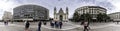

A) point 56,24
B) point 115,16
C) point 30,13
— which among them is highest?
point 30,13

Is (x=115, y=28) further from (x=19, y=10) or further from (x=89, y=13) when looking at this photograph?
(x=19, y=10)

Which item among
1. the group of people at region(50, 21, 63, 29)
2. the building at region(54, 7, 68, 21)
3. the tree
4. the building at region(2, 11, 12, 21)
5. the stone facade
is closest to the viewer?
the stone facade

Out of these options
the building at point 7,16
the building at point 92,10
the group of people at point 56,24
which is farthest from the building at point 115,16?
the building at point 7,16

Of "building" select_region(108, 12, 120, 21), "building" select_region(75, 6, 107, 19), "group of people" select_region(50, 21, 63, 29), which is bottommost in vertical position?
"group of people" select_region(50, 21, 63, 29)

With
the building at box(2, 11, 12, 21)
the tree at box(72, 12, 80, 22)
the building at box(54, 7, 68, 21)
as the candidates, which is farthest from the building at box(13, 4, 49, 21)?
the tree at box(72, 12, 80, 22)

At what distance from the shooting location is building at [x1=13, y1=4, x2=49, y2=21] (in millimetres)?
15555

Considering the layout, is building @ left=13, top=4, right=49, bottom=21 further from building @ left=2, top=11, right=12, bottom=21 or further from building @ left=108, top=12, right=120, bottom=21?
building @ left=108, top=12, right=120, bottom=21

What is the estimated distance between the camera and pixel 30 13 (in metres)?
15.9

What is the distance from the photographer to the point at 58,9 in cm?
1625

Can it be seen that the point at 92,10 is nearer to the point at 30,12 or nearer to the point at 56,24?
the point at 56,24

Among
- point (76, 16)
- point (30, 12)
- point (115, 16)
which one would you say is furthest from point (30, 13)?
point (115, 16)

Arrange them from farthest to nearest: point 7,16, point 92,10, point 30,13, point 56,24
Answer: point 56,24 → point 7,16 → point 92,10 → point 30,13

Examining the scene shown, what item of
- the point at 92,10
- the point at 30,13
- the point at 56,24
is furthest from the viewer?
the point at 56,24

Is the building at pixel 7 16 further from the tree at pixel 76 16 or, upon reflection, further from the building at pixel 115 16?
the building at pixel 115 16
